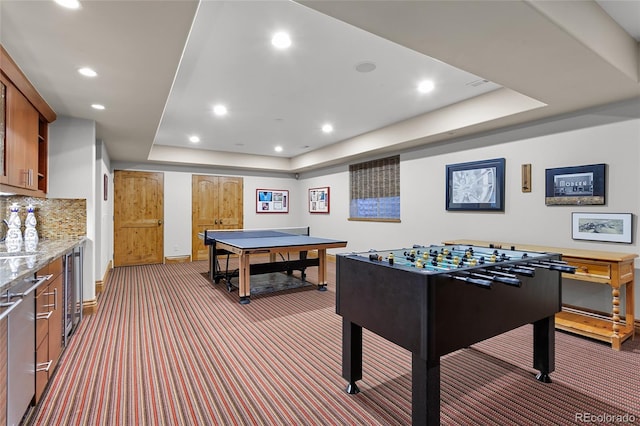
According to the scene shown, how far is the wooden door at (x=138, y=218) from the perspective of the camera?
6.81 metres

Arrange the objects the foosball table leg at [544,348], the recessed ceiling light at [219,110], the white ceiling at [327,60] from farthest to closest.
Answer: the recessed ceiling light at [219,110] → the foosball table leg at [544,348] → the white ceiling at [327,60]

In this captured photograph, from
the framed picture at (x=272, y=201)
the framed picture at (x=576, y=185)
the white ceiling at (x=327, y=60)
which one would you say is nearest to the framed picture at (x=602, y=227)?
the framed picture at (x=576, y=185)

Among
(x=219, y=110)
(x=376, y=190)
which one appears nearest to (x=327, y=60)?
A: (x=219, y=110)

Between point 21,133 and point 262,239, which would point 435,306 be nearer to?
point 21,133

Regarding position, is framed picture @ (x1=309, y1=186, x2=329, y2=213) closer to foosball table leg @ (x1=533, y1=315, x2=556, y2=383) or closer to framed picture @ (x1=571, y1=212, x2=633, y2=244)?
framed picture @ (x1=571, y1=212, x2=633, y2=244)

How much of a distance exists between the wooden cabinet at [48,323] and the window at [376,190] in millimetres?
Answer: 4815

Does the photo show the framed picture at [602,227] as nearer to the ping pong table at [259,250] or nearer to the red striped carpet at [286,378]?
the red striped carpet at [286,378]

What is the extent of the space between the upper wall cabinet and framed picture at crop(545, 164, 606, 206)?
5105mm

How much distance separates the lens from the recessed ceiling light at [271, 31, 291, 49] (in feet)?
8.36

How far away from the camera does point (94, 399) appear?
2033 mm

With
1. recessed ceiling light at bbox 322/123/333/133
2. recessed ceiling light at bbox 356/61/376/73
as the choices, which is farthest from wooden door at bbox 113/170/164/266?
recessed ceiling light at bbox 356/61/376/73

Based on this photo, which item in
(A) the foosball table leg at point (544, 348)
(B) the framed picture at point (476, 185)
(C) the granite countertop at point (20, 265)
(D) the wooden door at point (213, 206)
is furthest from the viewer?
(D) the wooden door at point (213, 206)

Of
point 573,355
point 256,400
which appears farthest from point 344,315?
point 573,355

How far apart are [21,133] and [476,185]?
201 inches
